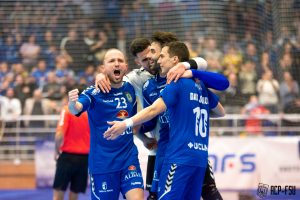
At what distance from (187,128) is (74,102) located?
125 centimetres

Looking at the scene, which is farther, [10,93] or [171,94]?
[10,93]

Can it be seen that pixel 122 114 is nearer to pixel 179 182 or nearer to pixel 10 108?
pixel 179 182

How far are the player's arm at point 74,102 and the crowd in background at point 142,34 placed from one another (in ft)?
29.1

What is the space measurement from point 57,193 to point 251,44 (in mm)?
7655

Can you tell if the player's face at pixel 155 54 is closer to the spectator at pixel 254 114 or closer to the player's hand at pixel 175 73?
the player's hand at pixel 175 73

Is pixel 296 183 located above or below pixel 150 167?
below

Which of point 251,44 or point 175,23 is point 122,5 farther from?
point 251,44

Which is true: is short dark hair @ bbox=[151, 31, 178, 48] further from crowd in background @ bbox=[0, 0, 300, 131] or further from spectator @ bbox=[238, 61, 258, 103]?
spectator @ bbox=[238, 61, 258, 103]

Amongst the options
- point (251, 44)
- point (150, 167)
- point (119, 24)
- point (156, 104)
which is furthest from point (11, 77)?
point (156, 104)

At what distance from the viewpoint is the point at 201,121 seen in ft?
20.7

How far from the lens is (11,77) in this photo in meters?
16.9

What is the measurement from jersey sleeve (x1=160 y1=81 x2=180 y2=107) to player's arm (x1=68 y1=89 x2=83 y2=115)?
1.02 m

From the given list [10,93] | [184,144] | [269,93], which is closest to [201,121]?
[184,144]

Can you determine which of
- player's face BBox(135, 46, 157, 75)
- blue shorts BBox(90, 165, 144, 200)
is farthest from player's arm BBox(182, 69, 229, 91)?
blue shorts BBox(90, 165, 144, 200)
